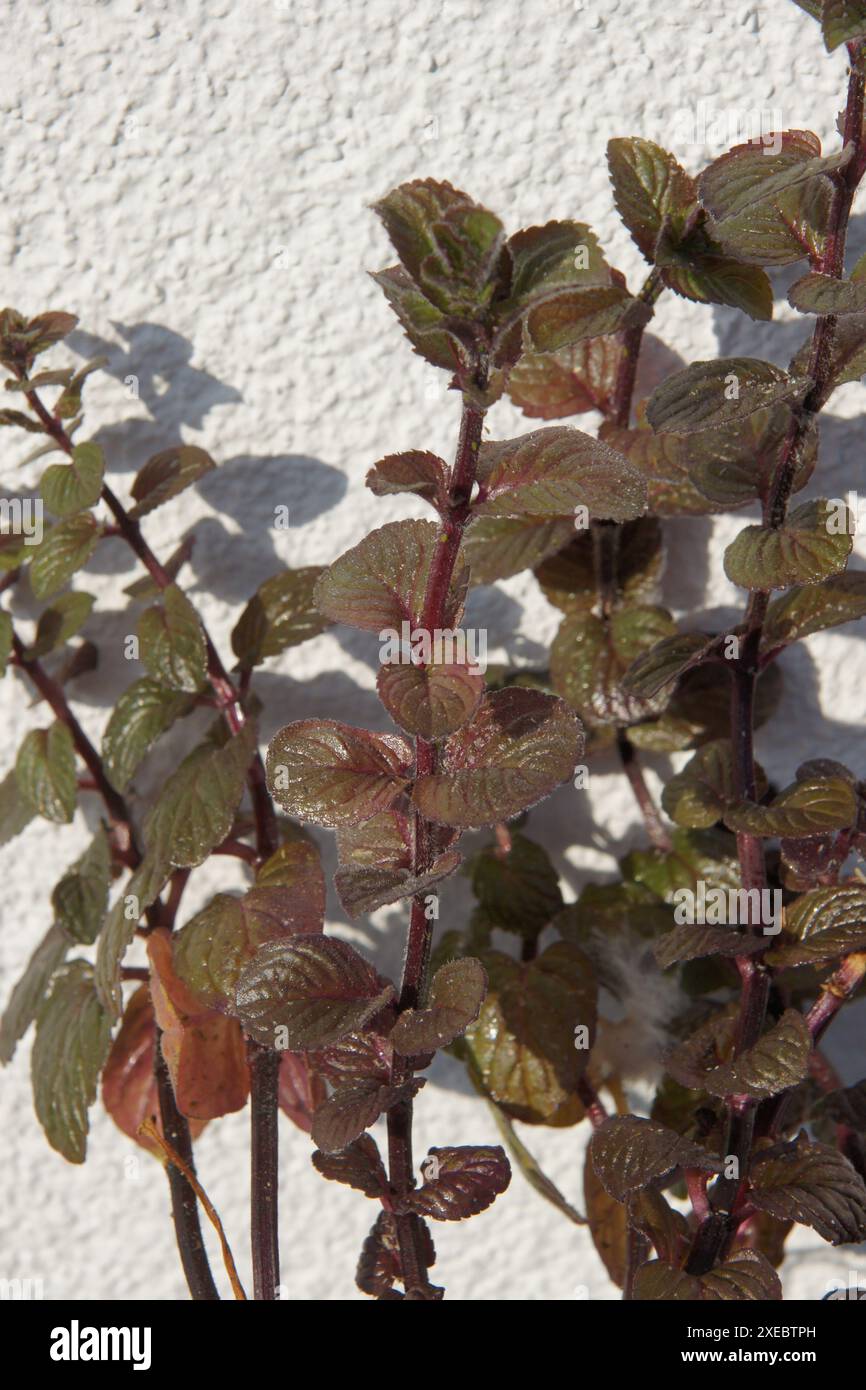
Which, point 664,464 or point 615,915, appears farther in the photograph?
point 615,915

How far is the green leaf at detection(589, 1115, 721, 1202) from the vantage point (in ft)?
1.96

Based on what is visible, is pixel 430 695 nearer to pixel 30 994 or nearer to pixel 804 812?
pixel 804 812

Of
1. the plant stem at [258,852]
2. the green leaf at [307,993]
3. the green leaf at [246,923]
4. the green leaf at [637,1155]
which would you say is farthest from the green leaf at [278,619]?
the green leaf at [637,1155]

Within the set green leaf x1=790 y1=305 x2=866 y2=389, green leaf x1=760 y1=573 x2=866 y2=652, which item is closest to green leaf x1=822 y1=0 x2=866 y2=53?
green leaf x1=790 y1=305 x2=866 y2=389

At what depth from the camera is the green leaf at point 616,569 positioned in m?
0.80

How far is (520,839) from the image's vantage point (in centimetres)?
85

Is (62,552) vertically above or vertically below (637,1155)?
above

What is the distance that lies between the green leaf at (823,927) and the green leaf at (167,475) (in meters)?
0.42

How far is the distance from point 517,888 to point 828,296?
0.43 metres

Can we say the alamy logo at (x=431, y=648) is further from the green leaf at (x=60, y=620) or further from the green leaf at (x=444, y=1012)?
the green leaf at (x=60, y=620)

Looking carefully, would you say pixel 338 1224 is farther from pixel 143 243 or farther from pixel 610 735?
pixel 143 243

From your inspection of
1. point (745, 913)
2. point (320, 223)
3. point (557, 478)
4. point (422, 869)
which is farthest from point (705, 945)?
point (320, 223)

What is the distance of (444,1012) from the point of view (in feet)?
1.87
